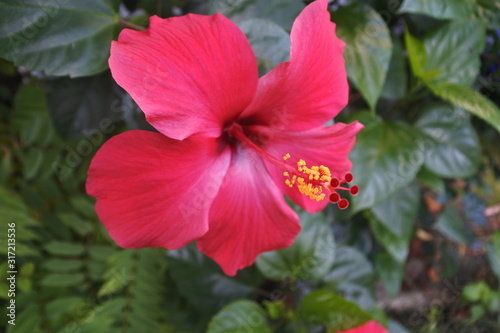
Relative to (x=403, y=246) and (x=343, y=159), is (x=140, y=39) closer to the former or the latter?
(x=343, y=159)

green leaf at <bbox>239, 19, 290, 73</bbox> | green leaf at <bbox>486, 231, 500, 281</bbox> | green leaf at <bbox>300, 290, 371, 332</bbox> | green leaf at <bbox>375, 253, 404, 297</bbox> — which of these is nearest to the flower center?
green leaf at <bbox>239, 19, 290, 73</bbox>

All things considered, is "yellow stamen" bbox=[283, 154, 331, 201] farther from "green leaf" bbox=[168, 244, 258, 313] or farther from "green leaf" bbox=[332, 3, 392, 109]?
"green leaf" bbox=[168, 244, 258, 313]

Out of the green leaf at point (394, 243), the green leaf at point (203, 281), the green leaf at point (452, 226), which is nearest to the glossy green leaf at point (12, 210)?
the green leaf at point (203, 281)

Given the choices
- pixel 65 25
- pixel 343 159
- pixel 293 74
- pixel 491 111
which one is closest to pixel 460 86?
pixel 491 111

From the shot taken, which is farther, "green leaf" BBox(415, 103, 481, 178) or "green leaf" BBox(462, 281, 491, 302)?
"green leaf" BBox(462, 281, 491, 302)

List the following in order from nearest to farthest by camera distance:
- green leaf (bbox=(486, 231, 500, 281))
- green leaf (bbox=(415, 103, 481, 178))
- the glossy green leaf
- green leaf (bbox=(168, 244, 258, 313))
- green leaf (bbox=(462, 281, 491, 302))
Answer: the glossy green leaf → green leaf (bbox=(168, 244, 258, 313)) → green leaf (bbox=(415, 103, 481, 178)) → green leaf (bbox=(486, 231, 500, 281)) → green leaf (bbox=(462, 281, 491, 302))

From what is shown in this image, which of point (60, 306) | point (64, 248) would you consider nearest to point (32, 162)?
point (64, 248)

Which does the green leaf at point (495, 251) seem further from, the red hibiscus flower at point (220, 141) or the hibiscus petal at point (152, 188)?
the hibiscus petal at point (152, 188)

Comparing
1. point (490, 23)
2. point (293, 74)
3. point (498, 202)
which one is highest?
point (293, 74)
